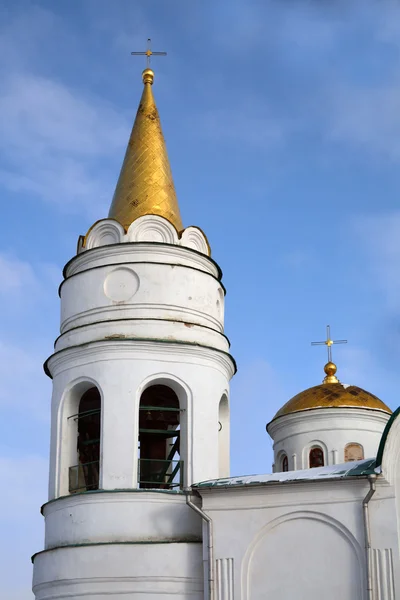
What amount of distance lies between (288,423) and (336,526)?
30.9 ft

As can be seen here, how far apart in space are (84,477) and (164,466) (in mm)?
1405

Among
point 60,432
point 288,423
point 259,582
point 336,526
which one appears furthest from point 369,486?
point 288,423

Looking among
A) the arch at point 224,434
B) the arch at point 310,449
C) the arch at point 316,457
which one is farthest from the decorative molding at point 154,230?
the arch at point 316,457

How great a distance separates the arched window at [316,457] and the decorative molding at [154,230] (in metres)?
7.61

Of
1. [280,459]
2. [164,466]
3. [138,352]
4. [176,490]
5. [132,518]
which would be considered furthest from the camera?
[280,459]

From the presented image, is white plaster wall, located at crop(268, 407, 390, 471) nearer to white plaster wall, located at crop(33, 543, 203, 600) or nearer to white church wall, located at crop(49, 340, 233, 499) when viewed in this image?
white church wall, located at crop(49, 340, 233, 499)

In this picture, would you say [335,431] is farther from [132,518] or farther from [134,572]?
[134,572]

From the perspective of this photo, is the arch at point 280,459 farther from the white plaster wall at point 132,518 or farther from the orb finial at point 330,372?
the white plaster wall at point 132,518

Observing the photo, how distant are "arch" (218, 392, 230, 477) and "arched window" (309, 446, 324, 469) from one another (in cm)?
578

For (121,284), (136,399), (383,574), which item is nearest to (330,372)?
(121,284)

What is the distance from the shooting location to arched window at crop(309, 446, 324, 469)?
77.0ft

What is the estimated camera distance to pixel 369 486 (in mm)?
14445

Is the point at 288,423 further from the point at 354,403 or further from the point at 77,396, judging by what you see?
the point at 77,396

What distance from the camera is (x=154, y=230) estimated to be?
59.9ft
